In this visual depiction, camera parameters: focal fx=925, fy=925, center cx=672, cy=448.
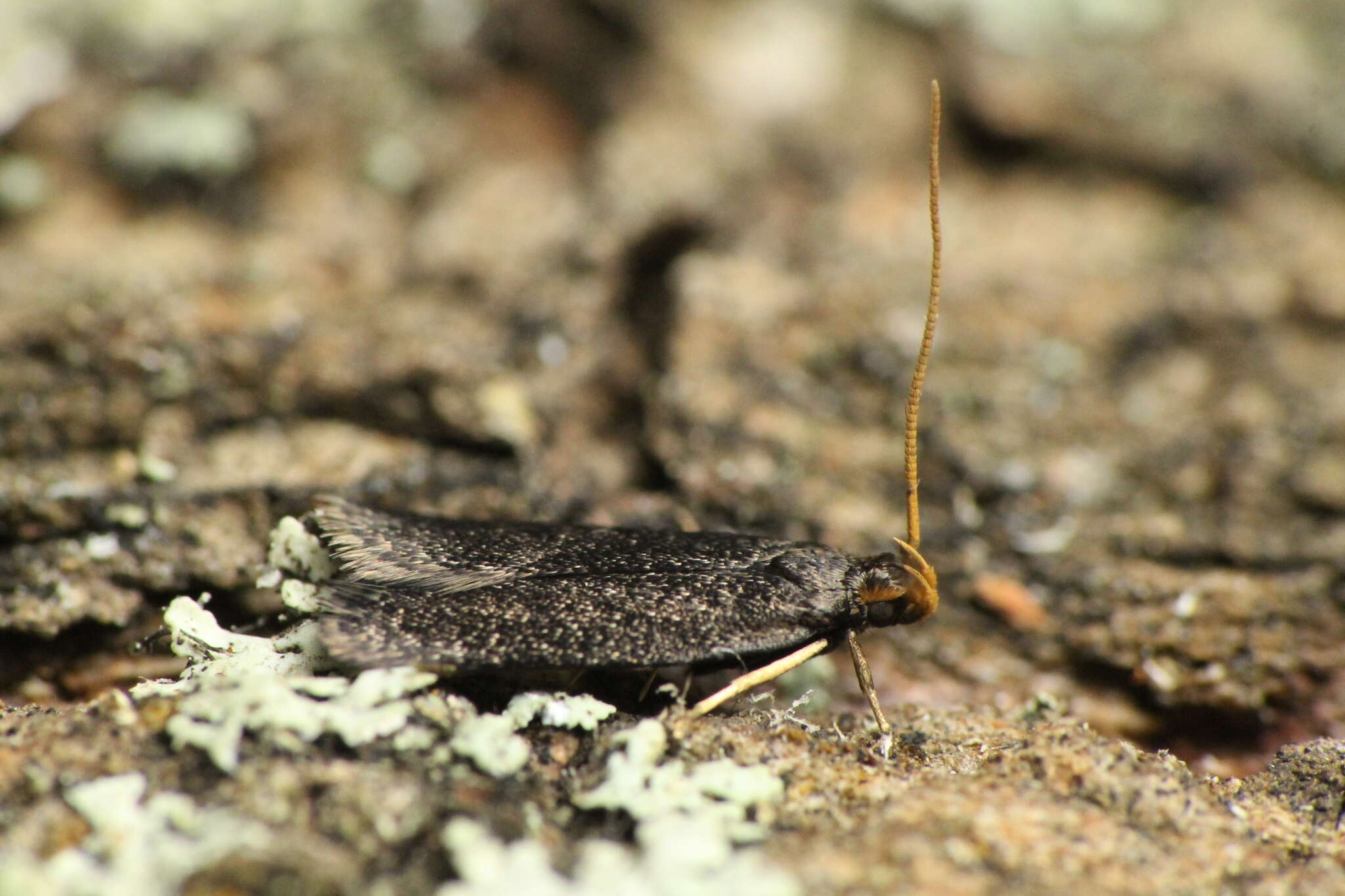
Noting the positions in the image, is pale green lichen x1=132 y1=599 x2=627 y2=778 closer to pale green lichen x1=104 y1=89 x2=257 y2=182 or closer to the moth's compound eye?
the moth's compound eye

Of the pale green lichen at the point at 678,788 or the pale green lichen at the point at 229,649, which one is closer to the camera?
the pale green lichen at the point at 678,788

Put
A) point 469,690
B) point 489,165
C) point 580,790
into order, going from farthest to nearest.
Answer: point 489,165
point 469,690
point 580,790

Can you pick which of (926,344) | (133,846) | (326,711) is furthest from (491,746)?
(926,344)

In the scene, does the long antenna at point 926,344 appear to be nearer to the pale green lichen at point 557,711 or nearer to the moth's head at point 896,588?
the moth's head at point 896,588

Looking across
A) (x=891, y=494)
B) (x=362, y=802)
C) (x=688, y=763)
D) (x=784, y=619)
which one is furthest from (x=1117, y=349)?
(x=362, y=802)

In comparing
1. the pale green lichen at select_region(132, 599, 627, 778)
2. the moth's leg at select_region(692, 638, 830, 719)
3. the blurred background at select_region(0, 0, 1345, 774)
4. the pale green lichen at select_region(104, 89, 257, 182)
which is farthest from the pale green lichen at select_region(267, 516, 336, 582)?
the pale green lichen at select_region(104, 89, 257, 182)

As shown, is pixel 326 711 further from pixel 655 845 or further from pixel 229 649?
pixel 655 845

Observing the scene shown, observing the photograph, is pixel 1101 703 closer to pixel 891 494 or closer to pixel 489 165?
pixel 891 494

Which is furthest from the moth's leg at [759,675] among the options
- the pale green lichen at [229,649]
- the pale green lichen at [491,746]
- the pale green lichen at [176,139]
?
the pale green lichen at [176,139]
